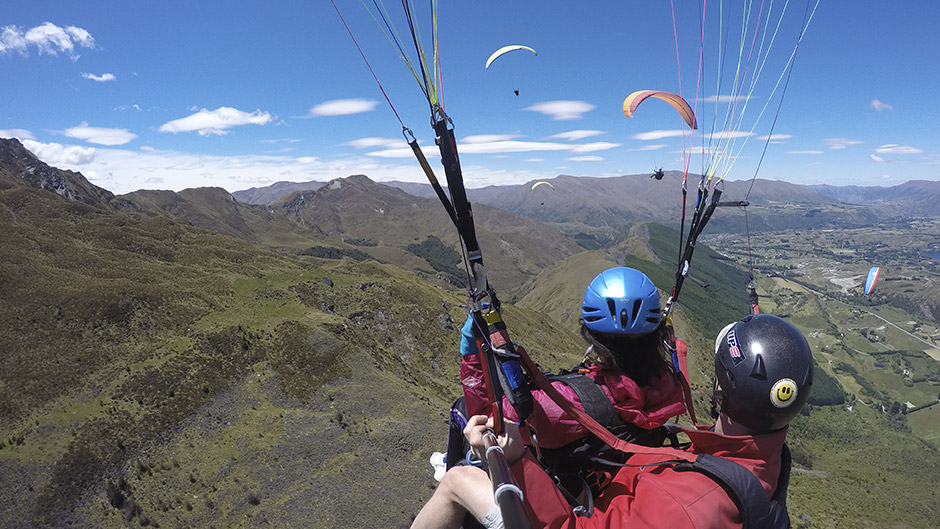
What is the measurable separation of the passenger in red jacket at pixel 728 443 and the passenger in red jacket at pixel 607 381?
0.67 metres

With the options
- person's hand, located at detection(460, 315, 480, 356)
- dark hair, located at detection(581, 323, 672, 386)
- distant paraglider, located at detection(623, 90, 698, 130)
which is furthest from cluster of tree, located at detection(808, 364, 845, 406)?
person's hand, located at detection(460, 315, 480, 356)

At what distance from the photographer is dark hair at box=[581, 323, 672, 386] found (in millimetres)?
4883

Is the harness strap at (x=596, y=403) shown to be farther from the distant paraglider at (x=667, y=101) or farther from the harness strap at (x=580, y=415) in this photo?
the distant paraglider at (x=667, y=101)

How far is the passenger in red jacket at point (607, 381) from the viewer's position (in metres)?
4.48

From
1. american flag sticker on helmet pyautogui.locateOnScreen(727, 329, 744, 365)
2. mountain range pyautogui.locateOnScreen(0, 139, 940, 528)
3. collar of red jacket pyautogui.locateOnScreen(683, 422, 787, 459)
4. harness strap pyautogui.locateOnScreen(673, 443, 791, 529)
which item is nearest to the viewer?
harness strap pyautogui.locateOnScreen(673, 443, 791, 529)

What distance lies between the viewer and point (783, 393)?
136 inches

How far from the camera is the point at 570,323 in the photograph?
138125 mm

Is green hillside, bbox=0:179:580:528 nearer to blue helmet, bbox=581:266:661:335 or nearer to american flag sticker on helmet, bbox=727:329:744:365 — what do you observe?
blue helmet, bbox=581:266:661:335

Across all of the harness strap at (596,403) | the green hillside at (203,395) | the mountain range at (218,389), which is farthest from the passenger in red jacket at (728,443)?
the green hillside at (203,395)

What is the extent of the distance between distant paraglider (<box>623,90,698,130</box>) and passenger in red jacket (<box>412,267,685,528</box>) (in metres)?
8.80

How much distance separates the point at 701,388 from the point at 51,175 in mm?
225904

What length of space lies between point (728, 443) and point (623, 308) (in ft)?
5.90

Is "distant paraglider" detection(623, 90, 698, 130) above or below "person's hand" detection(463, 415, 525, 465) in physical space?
above

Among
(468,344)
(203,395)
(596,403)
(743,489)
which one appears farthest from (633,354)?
(203,395)
